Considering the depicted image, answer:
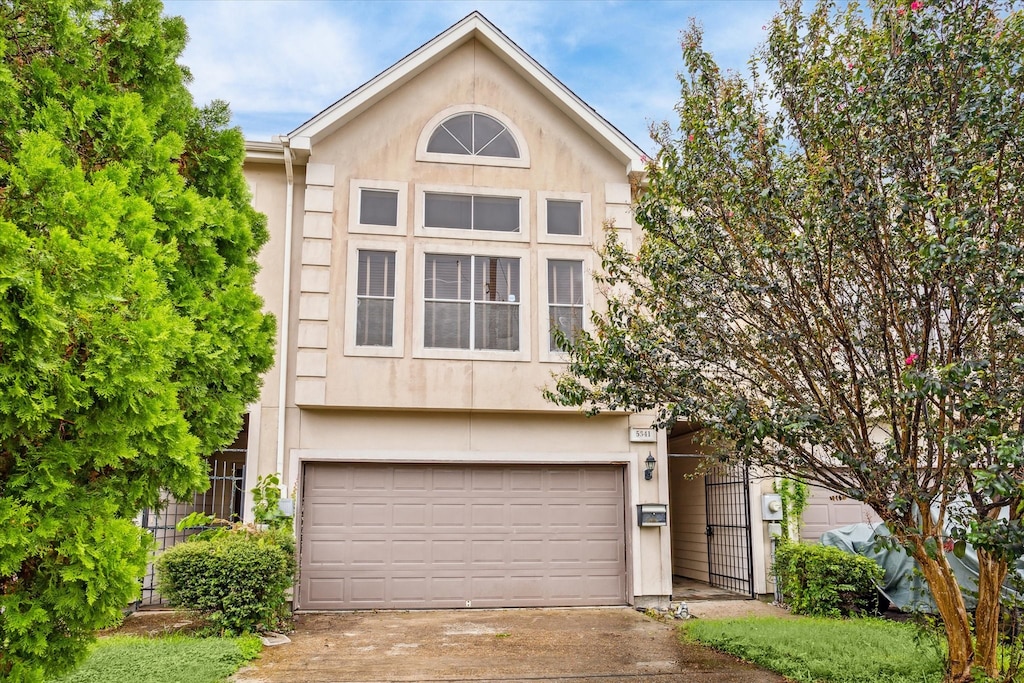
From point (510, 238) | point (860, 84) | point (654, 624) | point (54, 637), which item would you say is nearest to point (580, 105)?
point (510, 238)

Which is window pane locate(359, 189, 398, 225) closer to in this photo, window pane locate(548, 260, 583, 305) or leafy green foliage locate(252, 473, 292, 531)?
window pane locate(548, 260, 583, 305)

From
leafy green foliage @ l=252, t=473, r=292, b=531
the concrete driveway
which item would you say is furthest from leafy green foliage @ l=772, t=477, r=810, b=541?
leafy green foliage @ l=252, t=473, r=292, b=531

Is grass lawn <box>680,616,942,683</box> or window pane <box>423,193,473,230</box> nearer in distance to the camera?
grass lawn <box>680,616,942,683</box>

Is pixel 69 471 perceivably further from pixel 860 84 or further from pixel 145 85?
pixel 860 84

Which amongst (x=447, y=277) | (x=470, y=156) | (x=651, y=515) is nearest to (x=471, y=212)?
(x=470, y=156)

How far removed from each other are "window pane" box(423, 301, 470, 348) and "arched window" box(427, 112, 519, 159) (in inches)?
94.7

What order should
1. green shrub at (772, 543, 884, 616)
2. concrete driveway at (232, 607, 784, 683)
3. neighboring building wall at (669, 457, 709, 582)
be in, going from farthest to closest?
neighboring building wall at (669, 457, 709, 582)
green shrub at (772, 543, 884, 616)
concrete driveway at (232, 607, 784, 683)

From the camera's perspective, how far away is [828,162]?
5.94 meters

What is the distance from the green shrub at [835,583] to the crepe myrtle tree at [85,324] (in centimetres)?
822

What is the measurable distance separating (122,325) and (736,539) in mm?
10800

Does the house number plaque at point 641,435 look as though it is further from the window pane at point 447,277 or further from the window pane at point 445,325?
the window pane at point 447,277

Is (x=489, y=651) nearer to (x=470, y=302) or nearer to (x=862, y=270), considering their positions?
(x=470, y=302)

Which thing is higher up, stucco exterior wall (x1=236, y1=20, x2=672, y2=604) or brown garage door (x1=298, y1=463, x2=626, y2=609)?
stucco exterior wall (x1=236, y1=20, x2=672, y2=604)

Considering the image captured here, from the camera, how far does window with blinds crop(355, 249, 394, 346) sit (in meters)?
11.4
